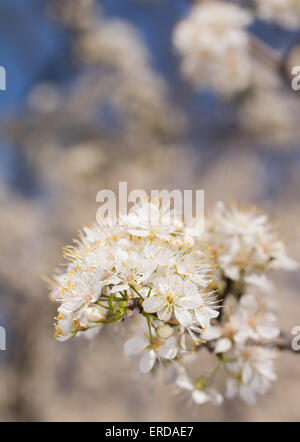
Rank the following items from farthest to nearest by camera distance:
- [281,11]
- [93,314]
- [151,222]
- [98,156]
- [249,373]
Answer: [98,156] → [281,11] → [249,373] → [151,222] → [93,314]

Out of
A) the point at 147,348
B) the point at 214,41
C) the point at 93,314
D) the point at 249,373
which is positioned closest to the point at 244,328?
the point at 249,373

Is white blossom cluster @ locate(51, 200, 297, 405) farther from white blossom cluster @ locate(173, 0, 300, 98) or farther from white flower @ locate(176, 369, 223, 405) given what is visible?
white blossom cluster @ locate(173, 0, 300, 98)

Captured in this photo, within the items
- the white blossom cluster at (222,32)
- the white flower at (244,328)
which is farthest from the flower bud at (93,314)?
the white blossom cluster at (222,32)

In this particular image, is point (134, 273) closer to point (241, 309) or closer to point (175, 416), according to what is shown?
point (241, 309)

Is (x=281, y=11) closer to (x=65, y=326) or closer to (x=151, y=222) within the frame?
(x=151, y=222)

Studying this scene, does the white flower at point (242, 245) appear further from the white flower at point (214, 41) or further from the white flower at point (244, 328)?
the white flower at point (214, 41)

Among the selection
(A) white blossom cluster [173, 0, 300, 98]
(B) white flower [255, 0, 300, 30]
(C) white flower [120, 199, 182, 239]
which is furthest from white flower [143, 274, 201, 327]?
(B) white flower [255, 0, 300, 30]
